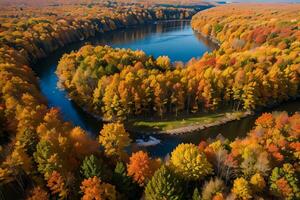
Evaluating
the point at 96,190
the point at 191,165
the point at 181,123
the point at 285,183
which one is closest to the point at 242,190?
the point at 285,183

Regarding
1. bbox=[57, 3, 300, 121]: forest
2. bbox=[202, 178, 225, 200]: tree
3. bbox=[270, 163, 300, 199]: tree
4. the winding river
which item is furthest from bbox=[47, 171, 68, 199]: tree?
bbox=[57, 3, 300, 121]: forest

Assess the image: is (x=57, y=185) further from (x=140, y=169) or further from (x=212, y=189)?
(x=212, y=189)

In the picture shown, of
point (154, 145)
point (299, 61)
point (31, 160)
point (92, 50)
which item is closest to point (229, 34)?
point (299, 61)

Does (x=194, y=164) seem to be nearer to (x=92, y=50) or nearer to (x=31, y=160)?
(x=31, y=160)

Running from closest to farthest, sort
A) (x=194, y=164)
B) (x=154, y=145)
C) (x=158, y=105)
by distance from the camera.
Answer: (x=194, y=164) → (x=154, y=145) → (x=158, y=105)

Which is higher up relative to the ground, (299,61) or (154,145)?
(299,61)

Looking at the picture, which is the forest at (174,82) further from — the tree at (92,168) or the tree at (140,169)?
the tree at (92,168)

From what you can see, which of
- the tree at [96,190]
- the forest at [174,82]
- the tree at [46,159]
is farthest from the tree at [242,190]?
the forest at [174,82]
